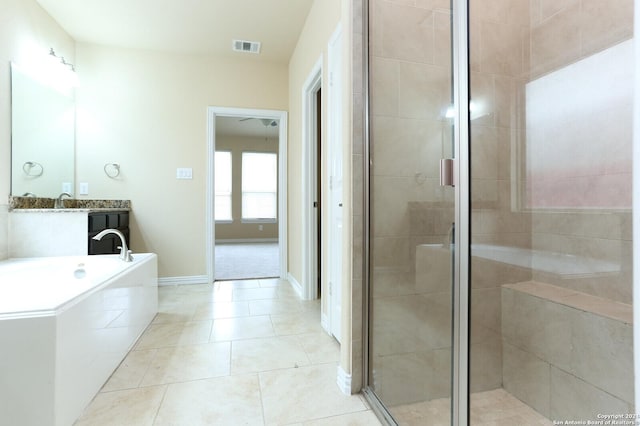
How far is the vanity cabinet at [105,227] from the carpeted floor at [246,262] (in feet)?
3.94

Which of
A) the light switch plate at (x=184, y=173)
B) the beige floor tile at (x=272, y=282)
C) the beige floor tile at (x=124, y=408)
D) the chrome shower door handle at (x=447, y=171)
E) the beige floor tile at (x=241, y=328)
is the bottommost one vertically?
the beige floor tile at (x=124, y=408)

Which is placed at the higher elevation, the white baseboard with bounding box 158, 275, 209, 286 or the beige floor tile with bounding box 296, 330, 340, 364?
the white baseboard with bounding box 158, 275, 209, 286

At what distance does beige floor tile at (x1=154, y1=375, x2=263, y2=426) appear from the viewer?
4.22 feet

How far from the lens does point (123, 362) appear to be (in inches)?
68.7

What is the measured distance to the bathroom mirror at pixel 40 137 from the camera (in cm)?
243

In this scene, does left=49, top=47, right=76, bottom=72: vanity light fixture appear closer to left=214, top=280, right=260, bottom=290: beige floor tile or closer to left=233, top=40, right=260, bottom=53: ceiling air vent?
left=233, top=40, right=260, bottom=53: ceiling air vent

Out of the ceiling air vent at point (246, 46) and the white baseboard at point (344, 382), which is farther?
the ceiling air vent at point (246, 46)

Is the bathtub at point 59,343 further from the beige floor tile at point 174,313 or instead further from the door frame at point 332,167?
the door frame at point 332,167

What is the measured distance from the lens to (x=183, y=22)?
2.91 meters

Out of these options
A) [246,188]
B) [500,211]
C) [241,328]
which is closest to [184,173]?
[241,328]

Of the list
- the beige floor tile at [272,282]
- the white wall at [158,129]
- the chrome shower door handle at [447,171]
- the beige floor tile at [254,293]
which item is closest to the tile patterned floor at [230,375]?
the beige floor tile at [254,293]

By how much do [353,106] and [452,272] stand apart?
879 mm

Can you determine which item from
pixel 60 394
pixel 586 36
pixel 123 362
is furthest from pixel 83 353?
pixel 586 36

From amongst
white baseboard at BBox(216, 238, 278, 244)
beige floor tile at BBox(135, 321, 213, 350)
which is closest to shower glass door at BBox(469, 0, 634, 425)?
beige floor tile at BBox(135, 321, 213, 350)
